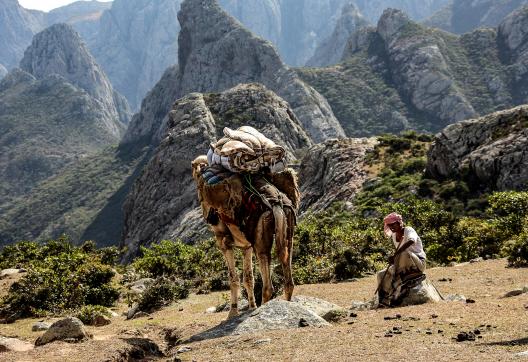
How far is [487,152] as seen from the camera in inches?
1642

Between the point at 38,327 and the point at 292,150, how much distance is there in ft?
229

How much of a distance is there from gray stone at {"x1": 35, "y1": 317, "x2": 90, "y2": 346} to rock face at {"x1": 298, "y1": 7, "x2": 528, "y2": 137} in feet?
485

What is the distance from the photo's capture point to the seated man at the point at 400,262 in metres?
11.4

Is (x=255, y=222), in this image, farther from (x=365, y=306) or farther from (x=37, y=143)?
(x=37, y=143)

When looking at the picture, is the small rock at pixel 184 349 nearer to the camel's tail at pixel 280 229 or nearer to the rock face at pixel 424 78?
the camel's tail at pixel 280 229

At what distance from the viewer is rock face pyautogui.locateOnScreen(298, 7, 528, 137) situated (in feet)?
514

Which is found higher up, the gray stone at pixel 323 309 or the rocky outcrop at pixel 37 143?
the rocky outcrop at pixel 37 143

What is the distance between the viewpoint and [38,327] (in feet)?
52.3

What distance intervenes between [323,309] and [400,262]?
1699mm

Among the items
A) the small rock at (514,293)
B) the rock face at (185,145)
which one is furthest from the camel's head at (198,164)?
the rock face at (185,145)

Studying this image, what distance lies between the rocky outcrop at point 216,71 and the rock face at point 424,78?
1793 centimetres

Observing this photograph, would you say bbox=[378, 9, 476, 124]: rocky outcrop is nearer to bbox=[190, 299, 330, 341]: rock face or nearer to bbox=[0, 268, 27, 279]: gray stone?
bbox=[0, 268, 27, 279]: gray stone

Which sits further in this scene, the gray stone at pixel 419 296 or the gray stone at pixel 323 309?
the gray stone at pixel 419 296

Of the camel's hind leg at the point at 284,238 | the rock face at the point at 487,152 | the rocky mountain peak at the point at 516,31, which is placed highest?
the rocky mountain peak at the point at 516,31
